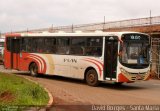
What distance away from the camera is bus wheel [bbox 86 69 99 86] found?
21672 mm

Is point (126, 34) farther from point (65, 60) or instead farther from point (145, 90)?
point (65, 60)

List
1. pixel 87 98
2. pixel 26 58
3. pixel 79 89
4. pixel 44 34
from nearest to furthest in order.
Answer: pixel 87 98
pixel 79 89
pixel 44 34
pixel 26 58

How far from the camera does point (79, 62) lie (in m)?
22.9

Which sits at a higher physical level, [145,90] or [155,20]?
[155,20]

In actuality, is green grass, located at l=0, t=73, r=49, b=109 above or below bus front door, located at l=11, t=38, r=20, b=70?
below

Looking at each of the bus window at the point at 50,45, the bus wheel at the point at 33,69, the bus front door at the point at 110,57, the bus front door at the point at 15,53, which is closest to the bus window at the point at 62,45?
the bus window at the point at 50,45

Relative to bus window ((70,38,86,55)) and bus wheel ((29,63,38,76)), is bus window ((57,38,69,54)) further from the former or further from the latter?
bus wheel ((29,63,38,76))

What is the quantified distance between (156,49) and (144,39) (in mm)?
9051

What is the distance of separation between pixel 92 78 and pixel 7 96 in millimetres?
7755

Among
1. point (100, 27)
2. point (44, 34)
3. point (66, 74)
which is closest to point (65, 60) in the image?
point (66, 74)

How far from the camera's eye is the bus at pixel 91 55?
67.5ft

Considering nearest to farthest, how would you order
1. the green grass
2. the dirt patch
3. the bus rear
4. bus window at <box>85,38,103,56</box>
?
the green grass → the dirt patch → the bus rear → bus window at <box>85,38,103,56</box>

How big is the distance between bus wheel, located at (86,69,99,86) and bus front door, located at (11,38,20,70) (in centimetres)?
761

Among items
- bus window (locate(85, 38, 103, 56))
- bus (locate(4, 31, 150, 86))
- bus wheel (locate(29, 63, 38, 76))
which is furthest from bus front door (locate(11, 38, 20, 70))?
bus window (locate(85, 38, 103, 56))
